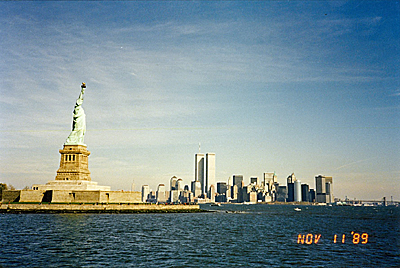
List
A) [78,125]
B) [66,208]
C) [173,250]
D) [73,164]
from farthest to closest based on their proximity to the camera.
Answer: [78,125] < [73,164] < [66,208] < [173,250]

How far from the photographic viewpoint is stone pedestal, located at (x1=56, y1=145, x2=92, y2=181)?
3693 inches

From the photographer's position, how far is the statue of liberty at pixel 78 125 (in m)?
99.4

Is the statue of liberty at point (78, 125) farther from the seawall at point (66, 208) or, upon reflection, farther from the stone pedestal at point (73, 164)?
the seawall at point (66, 208)

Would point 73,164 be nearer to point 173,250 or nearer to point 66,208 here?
point 66,208

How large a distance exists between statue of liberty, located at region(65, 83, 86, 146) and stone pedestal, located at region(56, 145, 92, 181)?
214 cm

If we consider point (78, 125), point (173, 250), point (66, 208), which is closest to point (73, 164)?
point (78, 125)

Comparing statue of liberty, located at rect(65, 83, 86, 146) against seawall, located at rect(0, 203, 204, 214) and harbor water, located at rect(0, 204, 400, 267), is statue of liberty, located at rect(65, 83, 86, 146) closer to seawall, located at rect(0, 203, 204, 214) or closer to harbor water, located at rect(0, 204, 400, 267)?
seawall, located at rect(0, 203, 204, 214)

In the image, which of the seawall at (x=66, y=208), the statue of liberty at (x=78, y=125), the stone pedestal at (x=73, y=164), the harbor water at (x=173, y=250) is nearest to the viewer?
the harbor water at (x=173, y=250)

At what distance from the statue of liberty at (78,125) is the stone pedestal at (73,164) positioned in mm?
2141

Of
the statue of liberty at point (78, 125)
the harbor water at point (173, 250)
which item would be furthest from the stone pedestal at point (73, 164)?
the harbor water at point (173, 250)

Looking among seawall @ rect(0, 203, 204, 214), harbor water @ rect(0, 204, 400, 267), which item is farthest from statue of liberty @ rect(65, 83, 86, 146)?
harbor water @ rect(0, 204, 400, 267)

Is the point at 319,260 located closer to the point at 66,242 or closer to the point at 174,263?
the point at 174,263

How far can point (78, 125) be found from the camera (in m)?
102

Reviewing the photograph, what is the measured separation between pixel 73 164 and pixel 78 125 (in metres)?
12.5
